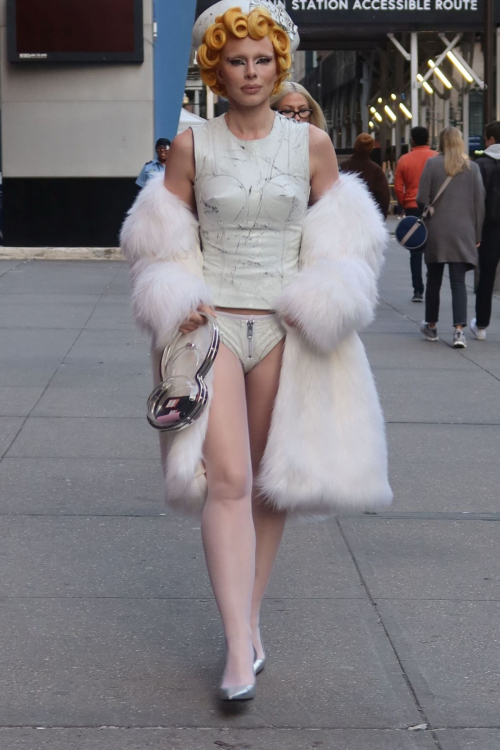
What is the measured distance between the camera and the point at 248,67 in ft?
11.0

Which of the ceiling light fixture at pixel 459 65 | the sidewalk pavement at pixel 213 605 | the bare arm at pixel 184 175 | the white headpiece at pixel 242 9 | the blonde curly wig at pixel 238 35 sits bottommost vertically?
the sidewalk pavement at pixel 213 605

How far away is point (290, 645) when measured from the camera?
3879 millimetres

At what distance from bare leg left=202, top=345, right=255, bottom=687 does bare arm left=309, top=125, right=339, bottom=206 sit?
64 cm

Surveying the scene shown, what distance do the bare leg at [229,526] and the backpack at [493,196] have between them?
7942mm

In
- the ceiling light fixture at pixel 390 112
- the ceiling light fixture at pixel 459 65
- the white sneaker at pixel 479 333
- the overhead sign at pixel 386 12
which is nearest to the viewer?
the white sneaker at pixel 479 333

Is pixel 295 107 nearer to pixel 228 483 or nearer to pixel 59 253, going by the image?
pixel 228 483

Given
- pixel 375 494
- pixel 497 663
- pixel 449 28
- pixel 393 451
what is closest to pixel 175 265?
pixel 375 494

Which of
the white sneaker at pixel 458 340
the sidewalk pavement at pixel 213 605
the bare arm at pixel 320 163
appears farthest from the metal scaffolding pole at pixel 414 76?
the bare arm at pixel 320 163

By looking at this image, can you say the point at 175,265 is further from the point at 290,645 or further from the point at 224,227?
the point at 290,645

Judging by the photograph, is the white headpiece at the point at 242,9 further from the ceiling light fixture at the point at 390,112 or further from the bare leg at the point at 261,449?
the ceiling light fixture at the point at 390,112

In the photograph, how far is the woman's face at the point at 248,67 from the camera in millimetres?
3344

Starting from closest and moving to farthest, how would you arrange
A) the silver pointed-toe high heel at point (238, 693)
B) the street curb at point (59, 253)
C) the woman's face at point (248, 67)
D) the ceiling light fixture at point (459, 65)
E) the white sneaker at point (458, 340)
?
1. the silver pointed-toe high heel at point (238, 693)
2. the woman's face at point (248, 67)
3. the white sneaker at point (458, 340)
4. the street curb at point (59, 253)
5. the ceiling light fixture at point (459, 65)

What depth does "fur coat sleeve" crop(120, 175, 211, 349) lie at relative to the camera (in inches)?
132

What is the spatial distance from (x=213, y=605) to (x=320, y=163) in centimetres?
167
